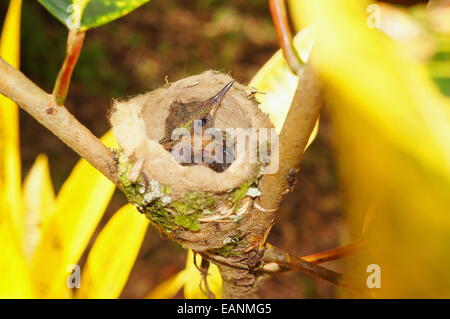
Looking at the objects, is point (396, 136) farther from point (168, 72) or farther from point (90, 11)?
point (168, 72)

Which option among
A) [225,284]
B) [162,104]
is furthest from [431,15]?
[162,104]

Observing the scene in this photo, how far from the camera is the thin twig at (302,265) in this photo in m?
0.63

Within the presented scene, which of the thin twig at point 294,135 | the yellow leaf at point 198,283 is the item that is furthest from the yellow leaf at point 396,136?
the yellow leaf at point 198,283

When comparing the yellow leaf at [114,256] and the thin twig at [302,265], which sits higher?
the yellow leaf at [114,256]

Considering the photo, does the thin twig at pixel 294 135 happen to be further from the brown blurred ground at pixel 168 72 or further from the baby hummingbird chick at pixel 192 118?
the brown blurred ground at pixel 168 72

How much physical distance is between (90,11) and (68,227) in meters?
0.49

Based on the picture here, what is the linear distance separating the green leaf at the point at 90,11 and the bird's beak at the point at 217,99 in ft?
1.06

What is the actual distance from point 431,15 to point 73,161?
7.90 feet

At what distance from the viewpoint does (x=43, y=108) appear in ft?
1.65

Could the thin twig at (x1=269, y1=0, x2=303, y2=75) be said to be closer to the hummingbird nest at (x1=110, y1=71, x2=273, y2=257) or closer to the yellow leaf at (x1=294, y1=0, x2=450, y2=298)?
the yellow leaf at (x1=294, y1=0, x2=450, y2=298)

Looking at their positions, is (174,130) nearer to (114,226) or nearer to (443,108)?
(114,226)

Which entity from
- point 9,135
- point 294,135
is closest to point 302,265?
point 294,135

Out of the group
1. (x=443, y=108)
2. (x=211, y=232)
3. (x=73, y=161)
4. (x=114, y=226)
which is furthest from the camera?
(x=73, y=161)

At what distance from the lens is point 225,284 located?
68 cm
